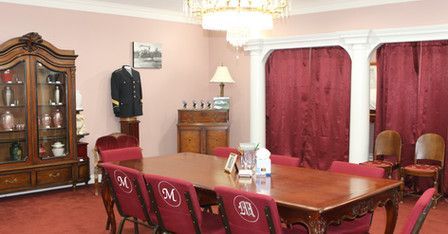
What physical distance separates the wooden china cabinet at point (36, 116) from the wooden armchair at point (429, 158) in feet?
13.7

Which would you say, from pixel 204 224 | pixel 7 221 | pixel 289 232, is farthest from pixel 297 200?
pixel 7 221

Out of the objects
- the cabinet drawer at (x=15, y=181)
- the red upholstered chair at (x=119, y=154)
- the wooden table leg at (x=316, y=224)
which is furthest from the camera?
the cabinet drawer at (x=15, y=181)

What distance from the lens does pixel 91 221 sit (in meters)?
5.06

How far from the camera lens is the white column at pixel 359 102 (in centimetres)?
618

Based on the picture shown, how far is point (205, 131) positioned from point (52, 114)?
2.20 metres

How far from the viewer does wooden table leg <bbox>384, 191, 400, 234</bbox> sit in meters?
3.53

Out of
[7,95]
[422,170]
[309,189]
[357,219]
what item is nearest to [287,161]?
[357,219]

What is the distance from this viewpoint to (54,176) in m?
6.18

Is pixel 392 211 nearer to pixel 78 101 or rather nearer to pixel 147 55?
pixel 78 101

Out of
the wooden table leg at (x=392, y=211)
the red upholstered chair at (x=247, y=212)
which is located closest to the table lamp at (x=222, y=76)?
the wooden table leg at (x=392, y=211)

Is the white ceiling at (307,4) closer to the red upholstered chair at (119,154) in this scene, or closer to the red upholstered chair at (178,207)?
the red upholstered chair at (119,154)

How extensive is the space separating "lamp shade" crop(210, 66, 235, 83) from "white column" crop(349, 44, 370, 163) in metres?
1.96

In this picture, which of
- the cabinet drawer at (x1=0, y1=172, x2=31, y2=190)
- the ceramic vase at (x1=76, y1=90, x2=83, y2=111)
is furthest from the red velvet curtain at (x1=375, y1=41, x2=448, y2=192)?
the cabinet drawer at (x1=0, y1=172, x2=31, y2=190)

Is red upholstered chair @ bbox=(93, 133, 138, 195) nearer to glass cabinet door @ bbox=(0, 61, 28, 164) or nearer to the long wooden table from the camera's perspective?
glass cabinet door @ bbox=(0, 61, 28, 164)
